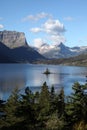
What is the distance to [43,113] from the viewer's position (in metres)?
49.0

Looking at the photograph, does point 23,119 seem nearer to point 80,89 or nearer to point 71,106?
point 71,106

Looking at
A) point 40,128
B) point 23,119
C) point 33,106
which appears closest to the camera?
point 40,128

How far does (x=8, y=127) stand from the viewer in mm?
44812

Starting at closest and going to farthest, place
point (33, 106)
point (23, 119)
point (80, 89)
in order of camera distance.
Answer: point (23, 119) < point (33, 106) < point (80, 89)

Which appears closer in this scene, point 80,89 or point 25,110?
point 25,110

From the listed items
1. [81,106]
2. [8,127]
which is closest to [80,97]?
[81,106]

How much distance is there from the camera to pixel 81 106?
5325cm

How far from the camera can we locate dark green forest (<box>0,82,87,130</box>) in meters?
44.8

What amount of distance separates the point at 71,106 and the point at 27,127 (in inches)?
407

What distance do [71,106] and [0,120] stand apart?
1355 centimetres

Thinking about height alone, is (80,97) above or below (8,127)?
above

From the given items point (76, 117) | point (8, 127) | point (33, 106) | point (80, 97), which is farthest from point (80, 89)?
point (8, 127)

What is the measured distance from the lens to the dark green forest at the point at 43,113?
44844 mm

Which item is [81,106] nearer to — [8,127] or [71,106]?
[71,106]
